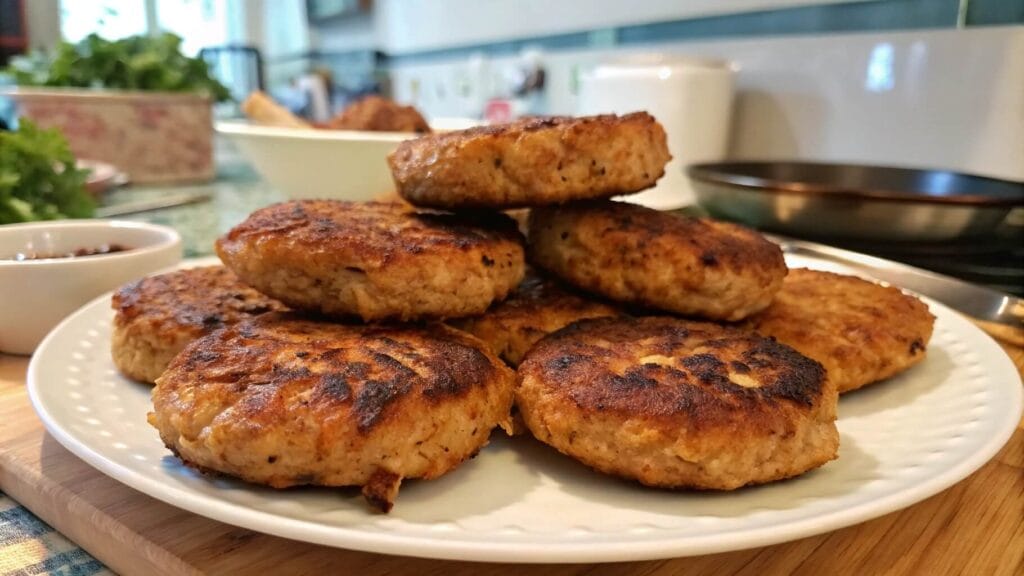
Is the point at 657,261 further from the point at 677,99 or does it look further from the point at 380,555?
the point at 677,99

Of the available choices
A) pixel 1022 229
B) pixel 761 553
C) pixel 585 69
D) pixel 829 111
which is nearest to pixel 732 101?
pixel 829 111

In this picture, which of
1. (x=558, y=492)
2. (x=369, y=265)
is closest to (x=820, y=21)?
(x=369, y=265)

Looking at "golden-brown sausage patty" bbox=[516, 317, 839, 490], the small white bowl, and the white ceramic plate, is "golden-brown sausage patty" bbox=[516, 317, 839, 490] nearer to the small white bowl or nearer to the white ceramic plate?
the white ceramic plate

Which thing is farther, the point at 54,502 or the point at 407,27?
the point at 407,27

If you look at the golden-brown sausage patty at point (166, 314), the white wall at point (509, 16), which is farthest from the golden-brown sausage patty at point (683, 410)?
the white wall at point (509, 16)

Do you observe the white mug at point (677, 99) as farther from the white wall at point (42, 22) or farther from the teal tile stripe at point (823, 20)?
the white wall at point (42, 22)

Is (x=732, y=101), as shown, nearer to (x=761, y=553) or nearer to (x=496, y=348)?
(x=496, y=348)
